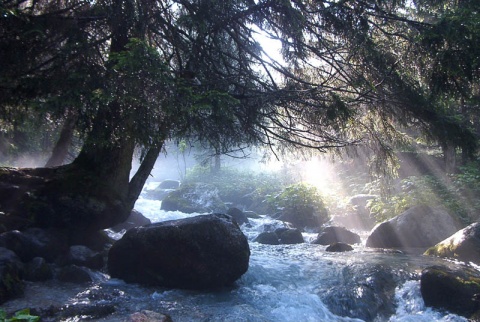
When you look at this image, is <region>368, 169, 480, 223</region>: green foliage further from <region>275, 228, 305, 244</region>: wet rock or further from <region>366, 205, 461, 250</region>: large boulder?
<region>275, 228, 305, 244</region>: wet rock

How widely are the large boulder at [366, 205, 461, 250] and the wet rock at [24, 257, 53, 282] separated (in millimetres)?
10443

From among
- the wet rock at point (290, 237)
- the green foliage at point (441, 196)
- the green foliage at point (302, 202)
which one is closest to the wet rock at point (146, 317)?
the wet rock at point (290, 237)

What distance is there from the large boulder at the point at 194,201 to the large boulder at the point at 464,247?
48.0ft

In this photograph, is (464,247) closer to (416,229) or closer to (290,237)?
(416,229)

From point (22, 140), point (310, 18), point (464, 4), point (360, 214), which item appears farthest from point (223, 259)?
point (22, 140)

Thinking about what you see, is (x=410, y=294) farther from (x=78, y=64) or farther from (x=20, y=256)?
(x=20, y=256)

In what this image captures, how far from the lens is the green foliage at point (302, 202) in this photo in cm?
1919

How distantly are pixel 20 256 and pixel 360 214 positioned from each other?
48.3 ft

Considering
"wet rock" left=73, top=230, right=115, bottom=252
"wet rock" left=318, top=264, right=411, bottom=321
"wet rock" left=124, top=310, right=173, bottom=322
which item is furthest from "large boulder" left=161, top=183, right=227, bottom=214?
"wet rock" left=124, top=310, right=173, bottom=322

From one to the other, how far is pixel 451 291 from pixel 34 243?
30.0 feet

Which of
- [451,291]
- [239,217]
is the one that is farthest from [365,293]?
[239,217]

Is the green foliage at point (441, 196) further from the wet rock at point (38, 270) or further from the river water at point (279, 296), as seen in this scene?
the wet rock at point (38, 270)

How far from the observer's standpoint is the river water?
668cm

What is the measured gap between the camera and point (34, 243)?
8.28 metres
